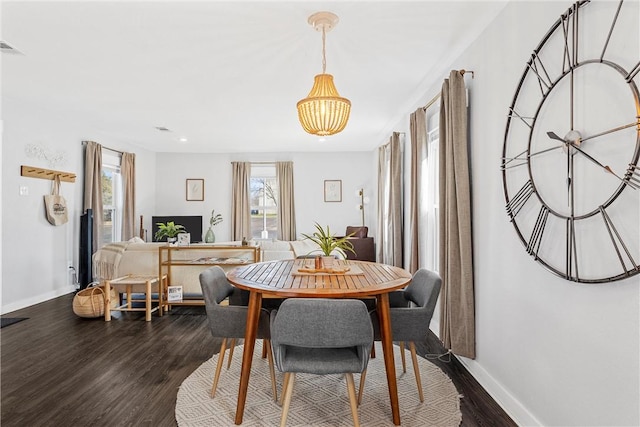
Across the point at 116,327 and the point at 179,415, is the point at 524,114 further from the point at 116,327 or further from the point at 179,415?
the point at 116,327

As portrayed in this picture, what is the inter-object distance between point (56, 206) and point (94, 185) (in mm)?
796

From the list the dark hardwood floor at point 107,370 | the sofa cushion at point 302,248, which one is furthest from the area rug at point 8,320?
the sofa cushion at point 302,248

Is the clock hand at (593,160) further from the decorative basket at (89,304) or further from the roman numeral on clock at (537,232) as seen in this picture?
the decorative basket at (89,304)

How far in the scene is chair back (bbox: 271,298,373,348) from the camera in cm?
172

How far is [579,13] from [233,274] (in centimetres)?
230

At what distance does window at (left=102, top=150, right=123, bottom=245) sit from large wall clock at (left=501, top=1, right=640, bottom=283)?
6.61m

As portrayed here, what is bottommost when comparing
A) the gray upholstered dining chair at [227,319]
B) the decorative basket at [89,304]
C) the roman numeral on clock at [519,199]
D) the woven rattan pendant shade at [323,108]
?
the decorative basket at [89,304]

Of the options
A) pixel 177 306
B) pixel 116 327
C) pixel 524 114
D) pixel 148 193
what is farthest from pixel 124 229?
pixel 524 114

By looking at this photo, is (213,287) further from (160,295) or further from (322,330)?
(160,295)

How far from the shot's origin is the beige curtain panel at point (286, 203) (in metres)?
7.95

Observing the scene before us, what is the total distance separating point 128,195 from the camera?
6875 millimetres

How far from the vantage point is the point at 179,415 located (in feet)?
6.99

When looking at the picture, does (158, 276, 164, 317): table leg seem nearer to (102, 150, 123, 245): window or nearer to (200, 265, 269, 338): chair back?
(200, 265, 269, 338): chair back

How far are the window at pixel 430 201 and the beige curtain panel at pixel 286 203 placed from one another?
14.1 feet
